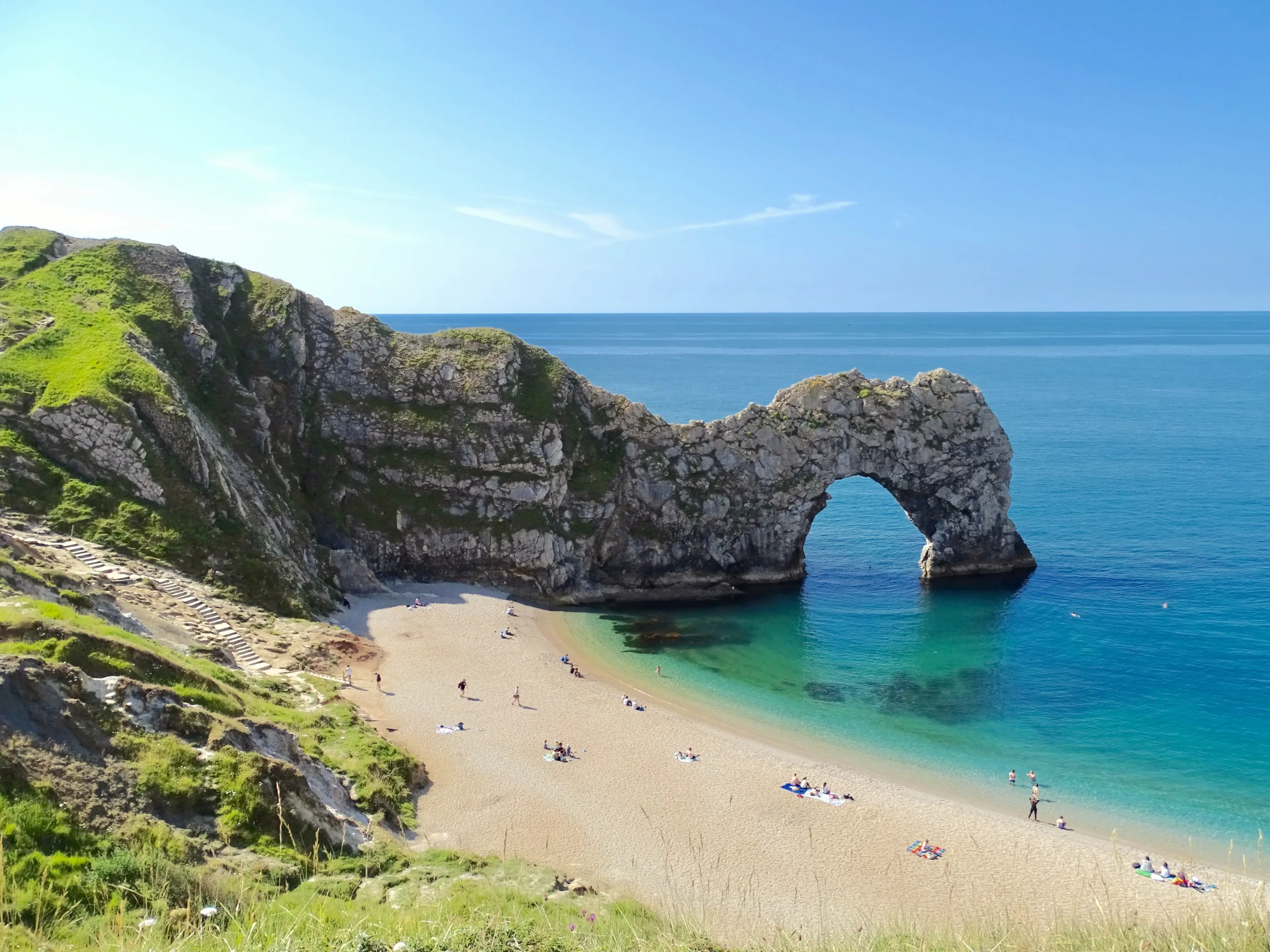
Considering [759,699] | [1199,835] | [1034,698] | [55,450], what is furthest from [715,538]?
[55,450]

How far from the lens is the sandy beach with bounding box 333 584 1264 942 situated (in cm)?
2723

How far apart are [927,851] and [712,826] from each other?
8042 mm

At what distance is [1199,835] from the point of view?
106 feet

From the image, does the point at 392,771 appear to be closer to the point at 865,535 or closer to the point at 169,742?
the point at 169,742

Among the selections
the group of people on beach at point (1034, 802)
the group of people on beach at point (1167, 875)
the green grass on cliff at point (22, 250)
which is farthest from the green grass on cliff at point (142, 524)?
the group of people on beach at point (1167, 875)

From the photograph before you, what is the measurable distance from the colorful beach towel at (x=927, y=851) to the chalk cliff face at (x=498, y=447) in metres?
31.9

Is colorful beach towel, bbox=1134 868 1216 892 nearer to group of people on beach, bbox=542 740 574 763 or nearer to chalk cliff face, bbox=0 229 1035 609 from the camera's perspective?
group of people on beach, bbox=542 740 574 763

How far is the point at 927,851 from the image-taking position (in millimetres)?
30609

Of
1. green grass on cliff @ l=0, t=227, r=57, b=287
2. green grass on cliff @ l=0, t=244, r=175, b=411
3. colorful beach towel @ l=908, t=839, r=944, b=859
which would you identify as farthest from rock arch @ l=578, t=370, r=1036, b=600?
green grass on cliff @ l=0, t=227, r=57, b=287

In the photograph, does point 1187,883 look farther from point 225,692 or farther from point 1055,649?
point 225,692

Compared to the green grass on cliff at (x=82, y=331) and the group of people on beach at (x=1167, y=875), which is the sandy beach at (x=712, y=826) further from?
the green grass on cliff at (x=82, y=331)

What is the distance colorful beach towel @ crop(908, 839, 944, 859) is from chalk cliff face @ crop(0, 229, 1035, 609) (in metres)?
31.9

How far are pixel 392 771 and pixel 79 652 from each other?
11883mm

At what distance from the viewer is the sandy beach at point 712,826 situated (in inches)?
1072
